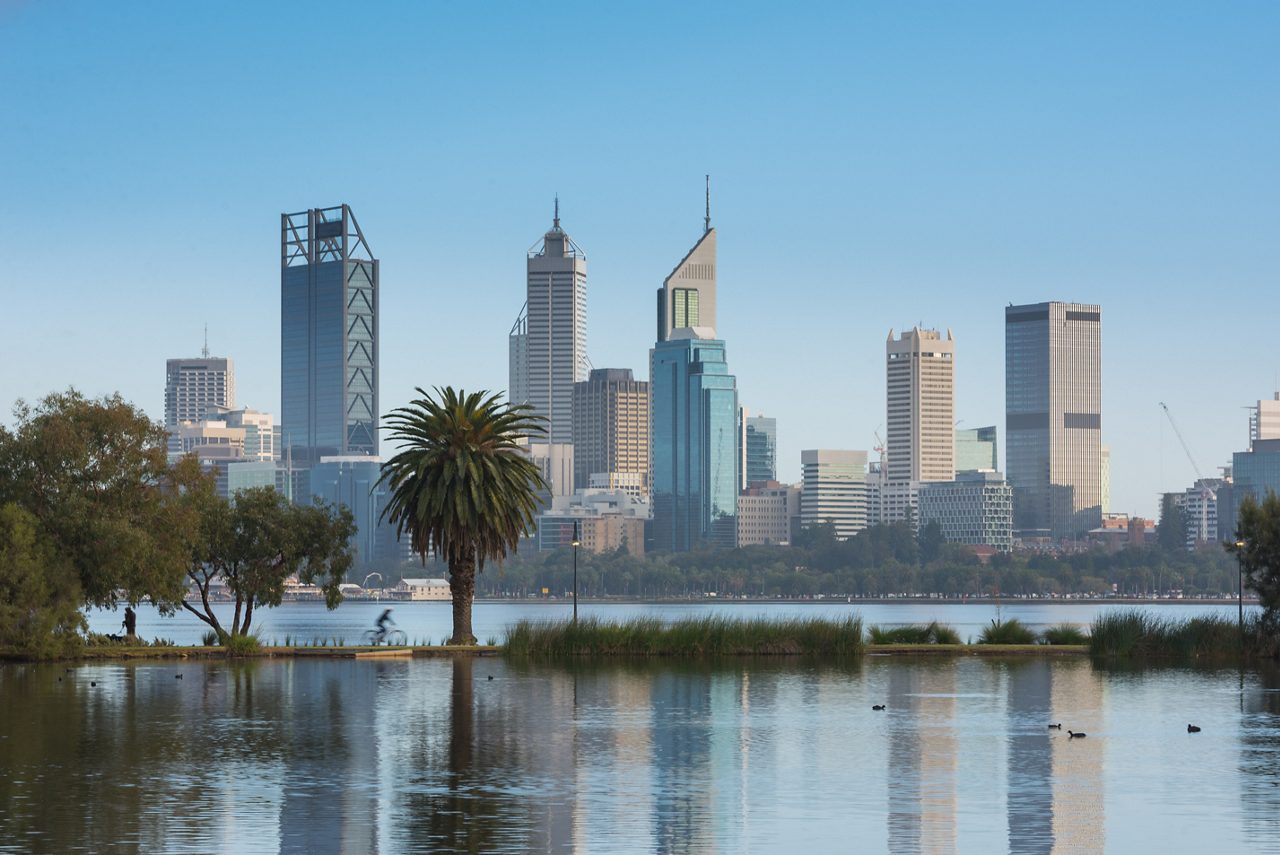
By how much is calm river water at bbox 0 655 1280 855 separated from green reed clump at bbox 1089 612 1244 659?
39.4 ft

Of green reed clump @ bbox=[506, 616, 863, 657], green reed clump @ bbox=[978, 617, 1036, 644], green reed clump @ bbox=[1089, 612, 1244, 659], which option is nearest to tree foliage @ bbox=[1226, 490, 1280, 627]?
green reed clump @ bbox=[1089, 612, 1244, 659]

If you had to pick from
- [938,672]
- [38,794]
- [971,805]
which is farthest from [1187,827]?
[938,672]

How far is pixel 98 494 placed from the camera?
61750 mm

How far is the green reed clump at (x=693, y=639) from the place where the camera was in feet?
201

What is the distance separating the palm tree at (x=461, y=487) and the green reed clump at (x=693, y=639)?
4.05 metres

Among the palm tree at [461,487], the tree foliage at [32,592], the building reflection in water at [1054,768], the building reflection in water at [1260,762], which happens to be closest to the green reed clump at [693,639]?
the palm tree at [461,487]

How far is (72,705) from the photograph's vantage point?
39.6 meters

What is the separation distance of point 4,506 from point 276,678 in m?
13.2

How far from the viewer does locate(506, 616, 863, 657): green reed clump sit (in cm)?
6141

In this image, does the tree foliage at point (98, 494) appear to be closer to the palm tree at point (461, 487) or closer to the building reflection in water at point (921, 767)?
the palm tree at point (461, 487)

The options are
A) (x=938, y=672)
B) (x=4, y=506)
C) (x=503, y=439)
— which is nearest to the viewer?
(x=938, y=672)

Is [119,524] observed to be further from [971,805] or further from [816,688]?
[971,805]

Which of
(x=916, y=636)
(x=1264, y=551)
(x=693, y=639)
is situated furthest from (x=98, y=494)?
(x=1264, y=551)

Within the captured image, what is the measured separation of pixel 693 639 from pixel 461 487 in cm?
1022
